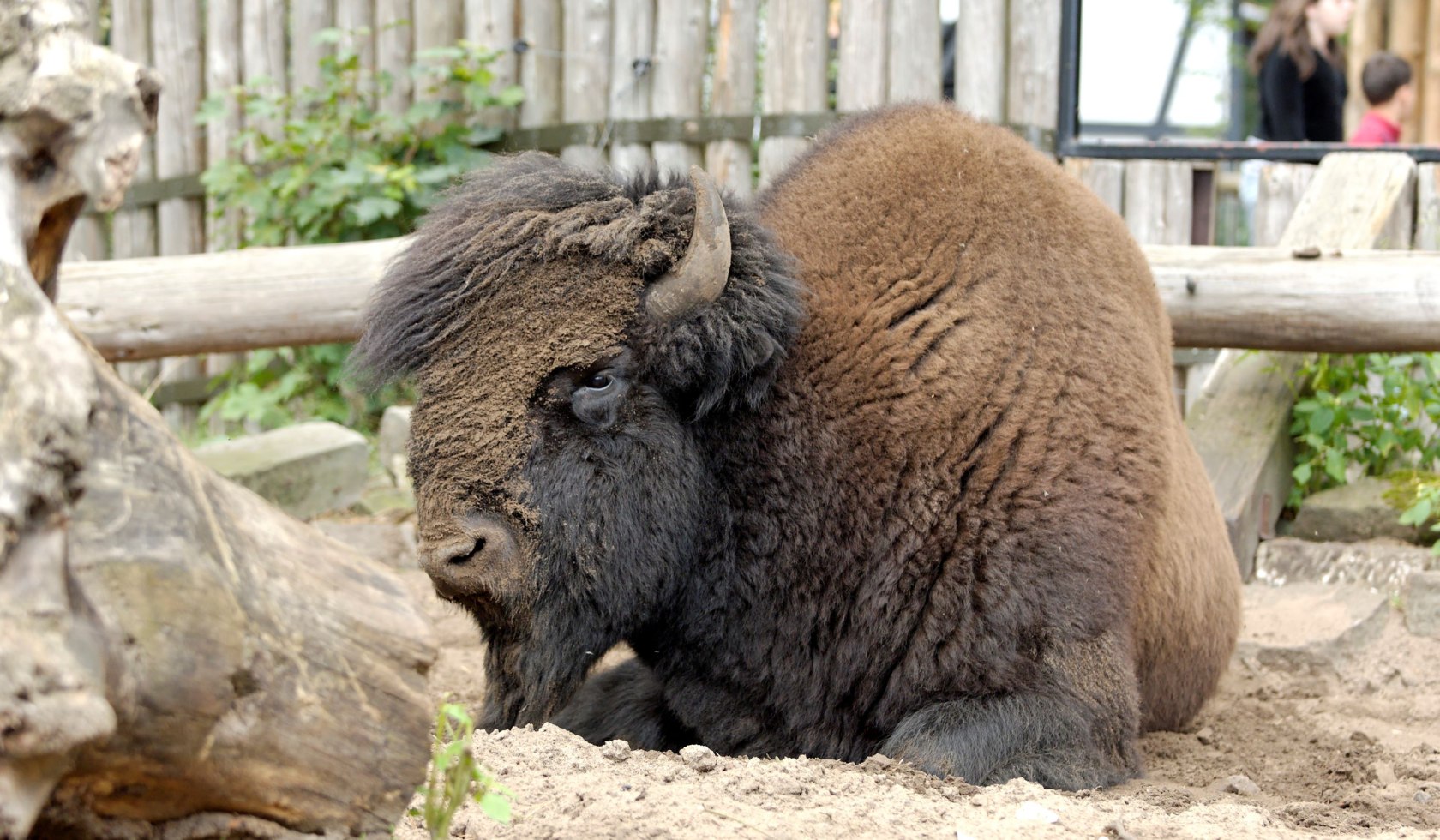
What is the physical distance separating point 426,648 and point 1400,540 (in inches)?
187

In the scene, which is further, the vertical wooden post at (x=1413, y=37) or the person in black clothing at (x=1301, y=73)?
the vertical wooden post at (x=1413, y=37)

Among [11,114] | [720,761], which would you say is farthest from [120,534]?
[720,761]

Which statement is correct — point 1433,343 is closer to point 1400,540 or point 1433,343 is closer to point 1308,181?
point 1400,540

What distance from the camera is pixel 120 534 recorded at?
162 centimetres

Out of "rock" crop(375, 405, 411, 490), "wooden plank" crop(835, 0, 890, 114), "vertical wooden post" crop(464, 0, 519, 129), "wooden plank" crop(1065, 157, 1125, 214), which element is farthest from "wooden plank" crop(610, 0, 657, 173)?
"wooden plank" crop(1065, 157, 1125, 214)

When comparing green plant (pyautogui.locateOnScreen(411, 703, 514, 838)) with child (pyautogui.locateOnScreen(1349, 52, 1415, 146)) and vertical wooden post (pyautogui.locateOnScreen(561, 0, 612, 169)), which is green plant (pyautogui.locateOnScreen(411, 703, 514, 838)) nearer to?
vertical wooden post (pyautogui.locateOnScreen(561, 0, 612, 169))

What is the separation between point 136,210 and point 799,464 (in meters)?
7.49

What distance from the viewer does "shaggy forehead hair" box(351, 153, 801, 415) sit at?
3.38 meters

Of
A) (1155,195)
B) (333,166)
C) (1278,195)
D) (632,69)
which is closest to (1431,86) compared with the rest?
(1278,195)

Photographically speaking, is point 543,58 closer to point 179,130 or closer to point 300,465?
point 300,465

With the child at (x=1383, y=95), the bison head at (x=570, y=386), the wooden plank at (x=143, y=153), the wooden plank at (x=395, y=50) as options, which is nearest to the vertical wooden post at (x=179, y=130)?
the wooden plank at (x=143, y=153)

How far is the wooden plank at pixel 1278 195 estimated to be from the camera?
6.62m

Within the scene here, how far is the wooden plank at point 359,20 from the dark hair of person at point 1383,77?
6.04 m

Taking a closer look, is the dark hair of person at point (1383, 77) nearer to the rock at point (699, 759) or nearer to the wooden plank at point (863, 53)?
the wooden plank at point (863, 53)
